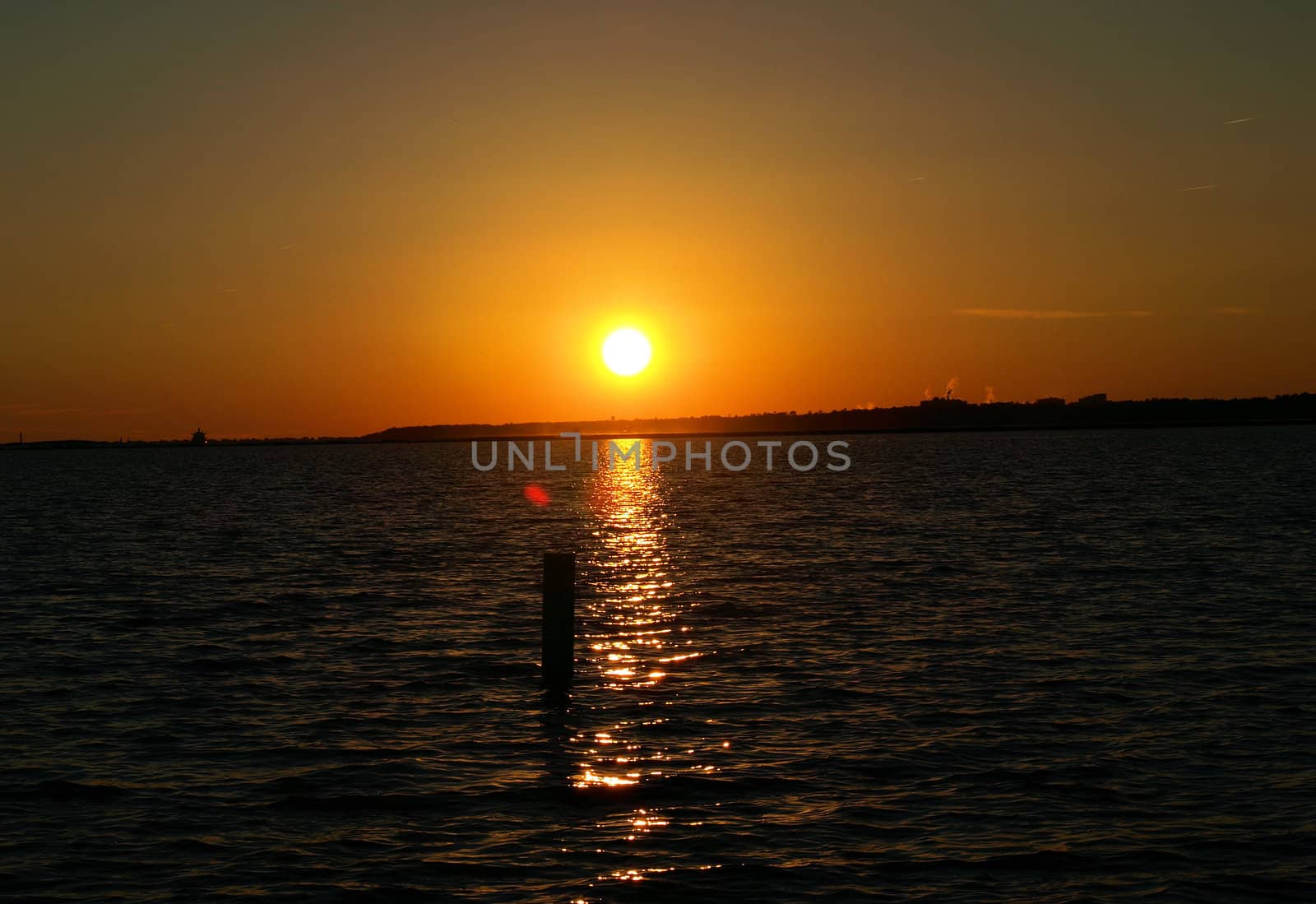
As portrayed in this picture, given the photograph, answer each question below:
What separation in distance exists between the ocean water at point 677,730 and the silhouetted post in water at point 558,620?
0.73 metres

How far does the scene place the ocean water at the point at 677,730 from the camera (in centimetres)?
1234

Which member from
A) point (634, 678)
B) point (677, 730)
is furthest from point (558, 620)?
point (677, 730)

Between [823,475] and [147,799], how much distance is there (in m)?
112

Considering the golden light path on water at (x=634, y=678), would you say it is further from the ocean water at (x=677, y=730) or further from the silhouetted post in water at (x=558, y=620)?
the silhouetted post in water at (x=558, y=620)

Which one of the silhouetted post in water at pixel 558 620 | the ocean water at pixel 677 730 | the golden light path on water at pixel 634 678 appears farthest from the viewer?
the silhouetted post in water at pixel 558 620

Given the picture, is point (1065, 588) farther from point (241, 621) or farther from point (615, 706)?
point (241, 621)

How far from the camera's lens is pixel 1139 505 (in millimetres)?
63844

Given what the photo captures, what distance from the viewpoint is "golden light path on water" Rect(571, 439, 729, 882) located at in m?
15.0

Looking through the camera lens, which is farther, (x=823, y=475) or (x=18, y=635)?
(x=823, y=475)

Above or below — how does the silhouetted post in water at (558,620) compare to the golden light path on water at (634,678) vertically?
above

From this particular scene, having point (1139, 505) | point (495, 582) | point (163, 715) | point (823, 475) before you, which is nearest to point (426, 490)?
point (823, 475)

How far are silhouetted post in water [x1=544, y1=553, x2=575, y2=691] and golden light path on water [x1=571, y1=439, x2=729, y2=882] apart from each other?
2.54 ft

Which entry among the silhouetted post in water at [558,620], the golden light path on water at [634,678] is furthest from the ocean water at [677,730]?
the silhouetted post in water at [558,620]

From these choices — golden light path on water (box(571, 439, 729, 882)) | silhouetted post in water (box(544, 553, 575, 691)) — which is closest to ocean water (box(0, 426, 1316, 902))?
golden light path on water (box(571, 439, 729, 882))
